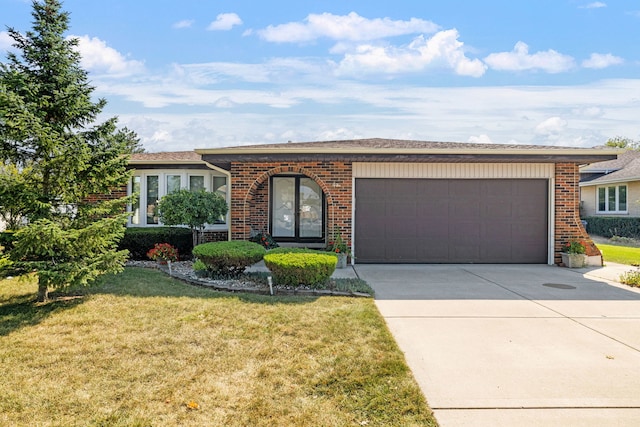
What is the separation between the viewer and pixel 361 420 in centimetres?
276

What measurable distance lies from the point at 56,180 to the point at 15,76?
1.42 meters

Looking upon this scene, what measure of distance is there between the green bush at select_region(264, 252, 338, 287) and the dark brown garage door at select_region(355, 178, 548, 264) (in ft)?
11.8

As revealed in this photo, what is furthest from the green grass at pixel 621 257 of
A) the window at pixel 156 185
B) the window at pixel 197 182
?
the window at pixel 197 182

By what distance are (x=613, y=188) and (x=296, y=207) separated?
18.5 m

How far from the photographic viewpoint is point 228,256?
7160 millimetres

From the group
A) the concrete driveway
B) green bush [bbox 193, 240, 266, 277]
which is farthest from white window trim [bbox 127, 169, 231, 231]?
the concrete driveway

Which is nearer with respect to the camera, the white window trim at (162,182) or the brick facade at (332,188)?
the brick facade at (332,188)

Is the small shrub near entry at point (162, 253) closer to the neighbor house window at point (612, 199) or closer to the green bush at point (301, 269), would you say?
the green bush at point (301, 269)

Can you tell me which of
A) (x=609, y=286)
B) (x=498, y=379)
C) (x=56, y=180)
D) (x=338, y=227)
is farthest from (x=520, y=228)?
(x=56, y=180)

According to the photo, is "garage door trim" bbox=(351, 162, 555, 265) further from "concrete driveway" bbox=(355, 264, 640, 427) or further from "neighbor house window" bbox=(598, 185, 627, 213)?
"neighbor house window" bbox=(598, 185, 627, 213)

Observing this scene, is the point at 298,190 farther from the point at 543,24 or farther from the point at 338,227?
the point at 543,24

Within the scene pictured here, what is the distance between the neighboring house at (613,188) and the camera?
19.0m

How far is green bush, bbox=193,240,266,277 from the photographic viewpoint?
282 inches

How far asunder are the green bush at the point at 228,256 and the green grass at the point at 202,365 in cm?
134
